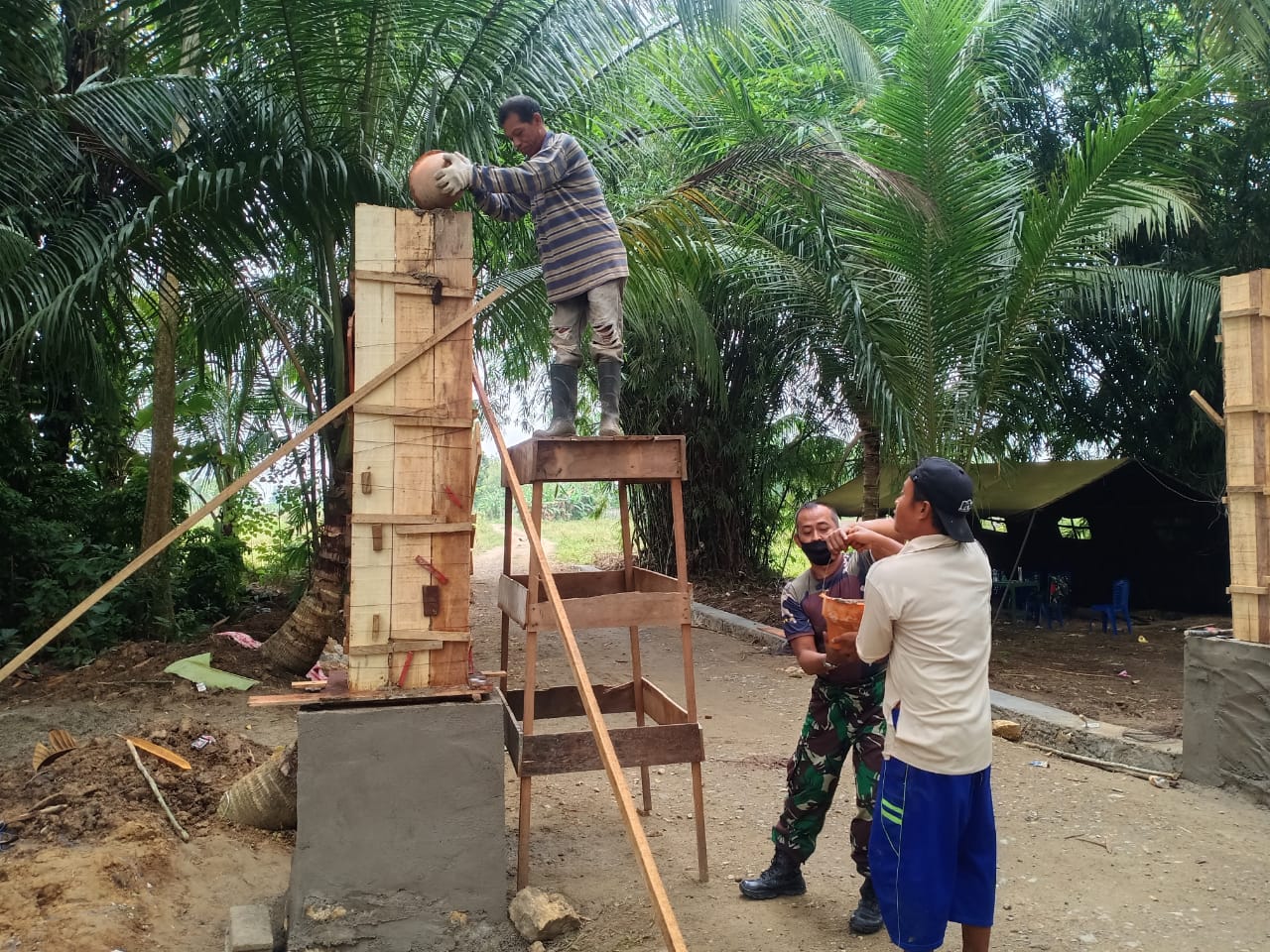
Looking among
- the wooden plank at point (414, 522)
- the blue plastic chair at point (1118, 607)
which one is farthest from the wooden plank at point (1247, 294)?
the blue plastic chair at point (1118, 607)

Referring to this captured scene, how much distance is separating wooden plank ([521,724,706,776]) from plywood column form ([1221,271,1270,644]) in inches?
116

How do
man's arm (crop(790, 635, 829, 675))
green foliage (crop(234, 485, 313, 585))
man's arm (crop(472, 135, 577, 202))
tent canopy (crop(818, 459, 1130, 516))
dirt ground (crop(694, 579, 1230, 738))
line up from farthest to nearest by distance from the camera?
1. green foliage (crop(234, 485, 313, 585))
2. tent canopy (crop(818, 459, 1130, 516))
3. dirt ground (crop(694, 579, 1230, 738))
4. man's arm (crop(472, 135, 577, 202))
5. man's arm (crop(790, 635, 829, 675))

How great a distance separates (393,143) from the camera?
6680mm

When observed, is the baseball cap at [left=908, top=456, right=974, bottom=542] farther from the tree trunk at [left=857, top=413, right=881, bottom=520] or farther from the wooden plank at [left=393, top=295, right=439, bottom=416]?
the tree trunk at [left=857, top=413, right=881, bottom=520]

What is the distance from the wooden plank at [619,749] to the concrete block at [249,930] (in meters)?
1.02

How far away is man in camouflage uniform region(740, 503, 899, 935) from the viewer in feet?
11.7

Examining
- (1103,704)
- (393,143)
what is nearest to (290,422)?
(393,143)

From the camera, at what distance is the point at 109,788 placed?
4.50m

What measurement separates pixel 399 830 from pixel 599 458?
60.9 inches

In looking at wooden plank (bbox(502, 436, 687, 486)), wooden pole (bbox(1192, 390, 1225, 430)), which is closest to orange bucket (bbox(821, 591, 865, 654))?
wooden plank (bbox(502, 436, 687, 486))

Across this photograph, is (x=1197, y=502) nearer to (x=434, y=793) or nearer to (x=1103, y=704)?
(x=1103, y=704)

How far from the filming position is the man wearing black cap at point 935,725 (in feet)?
9.02

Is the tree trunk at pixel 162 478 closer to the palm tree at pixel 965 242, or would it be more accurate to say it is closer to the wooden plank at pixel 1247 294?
the palm tree at pixel 965 242

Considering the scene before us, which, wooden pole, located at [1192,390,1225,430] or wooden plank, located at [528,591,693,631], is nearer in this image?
wooden plank, located at [528,591,693,631]
